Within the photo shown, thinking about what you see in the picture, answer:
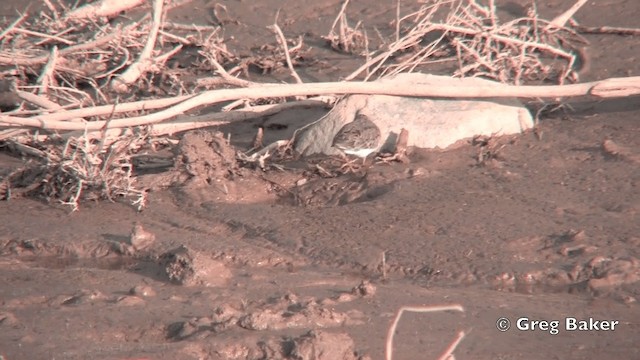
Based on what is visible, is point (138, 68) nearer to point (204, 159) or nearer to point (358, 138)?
point (204, 159)

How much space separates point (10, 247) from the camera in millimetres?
4875

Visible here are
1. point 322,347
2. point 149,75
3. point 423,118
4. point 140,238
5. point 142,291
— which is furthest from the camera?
point 149,75

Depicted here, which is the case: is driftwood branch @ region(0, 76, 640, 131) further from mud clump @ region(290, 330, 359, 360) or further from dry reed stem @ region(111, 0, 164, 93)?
mud clump @ region(290, 330, 359, 360)

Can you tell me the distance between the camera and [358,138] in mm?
5395

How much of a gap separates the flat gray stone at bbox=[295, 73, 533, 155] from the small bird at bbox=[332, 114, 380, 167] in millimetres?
150

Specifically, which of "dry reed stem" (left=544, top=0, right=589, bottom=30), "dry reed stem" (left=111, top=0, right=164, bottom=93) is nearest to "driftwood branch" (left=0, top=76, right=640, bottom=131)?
"dry reed stem" (left=111, top=0, right=164, bottom=93)

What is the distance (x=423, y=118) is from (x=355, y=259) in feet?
4.82

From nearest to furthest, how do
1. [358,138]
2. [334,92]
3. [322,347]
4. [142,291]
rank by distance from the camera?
1. [322,347]
2. [142,291]
3. [358,138]
4. [334,92]

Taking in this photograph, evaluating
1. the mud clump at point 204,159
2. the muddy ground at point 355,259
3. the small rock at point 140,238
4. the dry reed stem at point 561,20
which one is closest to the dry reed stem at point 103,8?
the muddy ground at point 355,259

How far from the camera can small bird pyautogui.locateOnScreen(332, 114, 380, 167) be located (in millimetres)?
5395

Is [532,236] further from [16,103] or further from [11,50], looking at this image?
[11,50]

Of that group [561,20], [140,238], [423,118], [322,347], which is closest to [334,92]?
[423,118]

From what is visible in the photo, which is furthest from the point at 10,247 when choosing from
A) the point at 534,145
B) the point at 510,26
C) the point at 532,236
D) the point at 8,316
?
the point at 510,26

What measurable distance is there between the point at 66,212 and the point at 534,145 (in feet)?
8.99
